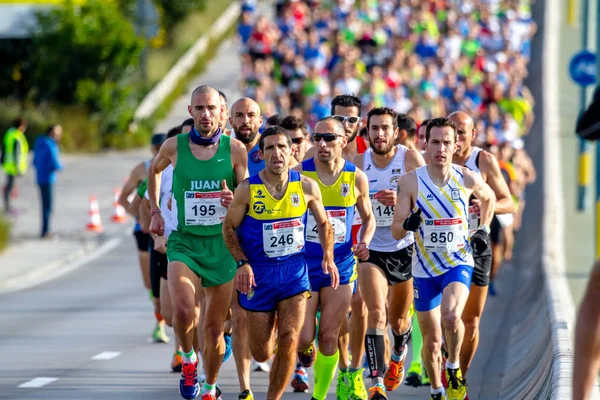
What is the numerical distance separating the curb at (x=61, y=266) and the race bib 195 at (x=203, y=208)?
36.9ft

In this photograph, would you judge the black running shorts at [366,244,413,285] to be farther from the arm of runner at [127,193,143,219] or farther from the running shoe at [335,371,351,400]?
the arm of runner at [127,193,143,219]

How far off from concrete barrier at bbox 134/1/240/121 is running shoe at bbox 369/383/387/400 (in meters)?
26.2

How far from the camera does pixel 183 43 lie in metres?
46.8

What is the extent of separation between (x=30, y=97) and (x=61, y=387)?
85.2 ft

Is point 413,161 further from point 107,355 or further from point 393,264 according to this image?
point 107,355

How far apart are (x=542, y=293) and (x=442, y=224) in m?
5.67

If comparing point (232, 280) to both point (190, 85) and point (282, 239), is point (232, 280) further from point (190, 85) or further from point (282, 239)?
point (190, 85)

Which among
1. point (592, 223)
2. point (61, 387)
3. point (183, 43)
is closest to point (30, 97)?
point (183, 43)

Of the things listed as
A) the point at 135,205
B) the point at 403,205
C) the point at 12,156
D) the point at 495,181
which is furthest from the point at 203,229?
the point at 12,156

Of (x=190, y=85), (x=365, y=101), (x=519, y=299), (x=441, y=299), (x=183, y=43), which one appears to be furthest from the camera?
(x=183, y=43)

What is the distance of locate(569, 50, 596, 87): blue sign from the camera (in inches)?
1006

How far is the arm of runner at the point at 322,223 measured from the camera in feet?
34.1

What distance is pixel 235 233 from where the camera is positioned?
10195mm

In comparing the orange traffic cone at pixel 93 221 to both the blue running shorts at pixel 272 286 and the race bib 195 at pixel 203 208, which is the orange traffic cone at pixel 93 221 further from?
the blue running shorts at pixel 272 286
